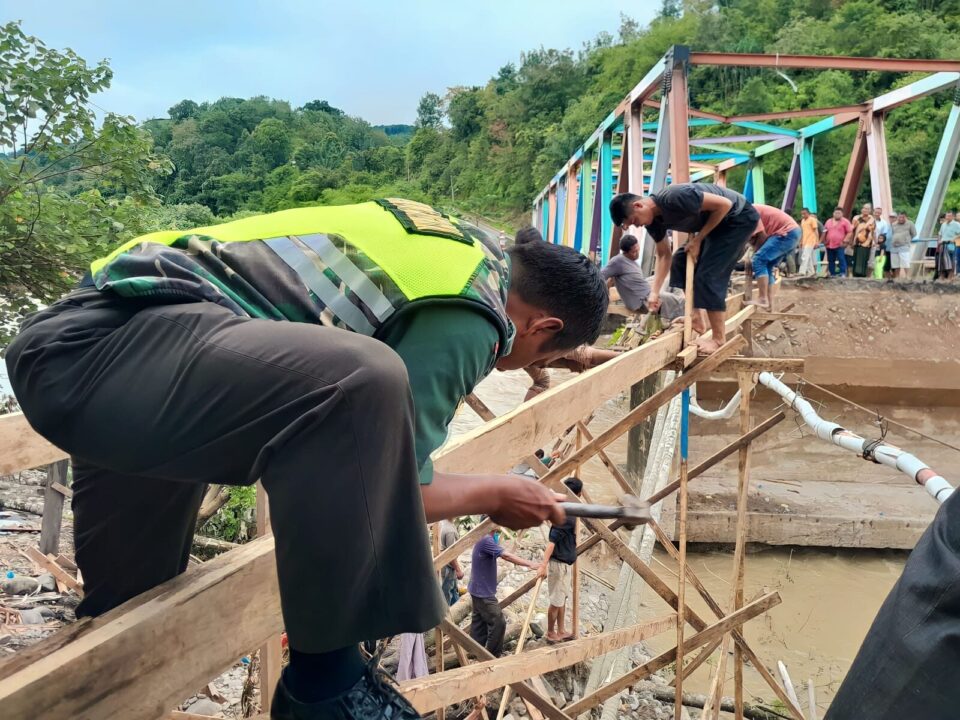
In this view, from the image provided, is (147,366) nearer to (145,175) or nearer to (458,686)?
(458,686)

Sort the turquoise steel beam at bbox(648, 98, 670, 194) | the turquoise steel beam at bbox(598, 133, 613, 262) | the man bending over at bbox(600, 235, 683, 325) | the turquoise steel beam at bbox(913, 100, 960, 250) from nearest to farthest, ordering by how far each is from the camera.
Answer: the man bending over at bbox(600, 235, 683, 325), the turquoise steel beam at bbox(648, 98, 670, 194), the turquoise steel beam at bbox(913, 100, 960, 250), the turquoise steel beam at bbox(598, 133, 613, 262)

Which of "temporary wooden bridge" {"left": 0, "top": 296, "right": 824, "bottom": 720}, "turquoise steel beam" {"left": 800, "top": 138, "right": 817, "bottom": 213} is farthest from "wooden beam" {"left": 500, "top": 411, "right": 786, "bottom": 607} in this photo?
"turquoise steel beam" {"left": 800, "top": 138, "right": 817, "bottom": 213}

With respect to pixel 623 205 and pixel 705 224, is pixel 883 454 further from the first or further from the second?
pixel 623 205

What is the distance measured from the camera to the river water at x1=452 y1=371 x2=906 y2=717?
8.18 meters

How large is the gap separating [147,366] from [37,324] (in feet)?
0.87

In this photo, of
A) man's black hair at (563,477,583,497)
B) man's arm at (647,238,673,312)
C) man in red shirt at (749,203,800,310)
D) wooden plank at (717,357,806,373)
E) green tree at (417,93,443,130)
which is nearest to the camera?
wooden plank at (717,357,806,373)

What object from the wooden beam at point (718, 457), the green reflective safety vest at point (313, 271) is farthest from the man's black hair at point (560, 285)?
the wooden beam at point (718, 457)

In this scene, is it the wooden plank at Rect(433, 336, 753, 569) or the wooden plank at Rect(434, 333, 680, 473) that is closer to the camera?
the wooden plank at Rect(434, 333, 680, 473)

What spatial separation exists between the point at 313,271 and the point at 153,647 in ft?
2.11

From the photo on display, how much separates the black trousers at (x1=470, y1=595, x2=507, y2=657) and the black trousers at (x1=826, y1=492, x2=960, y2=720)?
4448mm

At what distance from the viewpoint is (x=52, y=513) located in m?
6.36

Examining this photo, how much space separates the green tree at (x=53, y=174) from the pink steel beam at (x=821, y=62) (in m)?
7.94

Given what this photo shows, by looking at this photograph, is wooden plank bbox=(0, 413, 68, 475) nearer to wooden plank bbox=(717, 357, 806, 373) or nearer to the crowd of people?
wooden plank bbox=(717, 357, 806, 373)

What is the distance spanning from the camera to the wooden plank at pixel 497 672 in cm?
234
